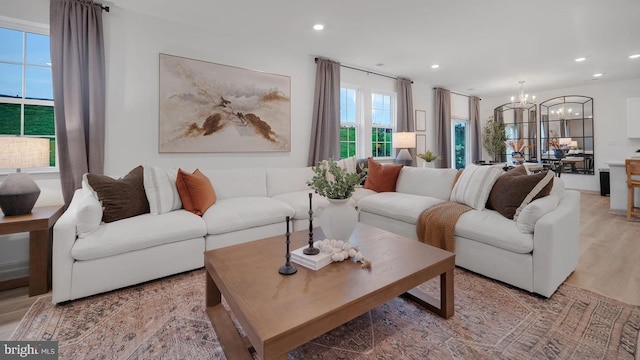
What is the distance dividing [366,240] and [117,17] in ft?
10.9

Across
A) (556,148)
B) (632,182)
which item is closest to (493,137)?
(556,148)

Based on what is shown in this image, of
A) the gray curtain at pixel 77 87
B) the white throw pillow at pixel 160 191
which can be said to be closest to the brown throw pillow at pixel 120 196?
the white throw pillow at pixel 160 191

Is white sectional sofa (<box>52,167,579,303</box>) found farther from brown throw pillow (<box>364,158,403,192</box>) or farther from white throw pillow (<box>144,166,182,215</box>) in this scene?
brown throw pillow (<box>364,158,403,192</box>)

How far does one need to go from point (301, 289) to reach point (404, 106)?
16.5 feet

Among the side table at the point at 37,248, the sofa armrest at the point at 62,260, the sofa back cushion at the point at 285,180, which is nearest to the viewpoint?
the sofa armrest at the point at 62,260

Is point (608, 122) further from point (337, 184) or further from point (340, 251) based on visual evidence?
point (340, 251)

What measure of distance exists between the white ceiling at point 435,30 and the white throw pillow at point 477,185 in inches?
68.1

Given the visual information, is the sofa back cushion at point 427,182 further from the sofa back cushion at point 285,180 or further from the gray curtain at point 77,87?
the gray curtain at point 77,87

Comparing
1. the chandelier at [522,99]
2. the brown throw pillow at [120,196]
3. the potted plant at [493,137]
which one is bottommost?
the brown throw pillow at [120,196]

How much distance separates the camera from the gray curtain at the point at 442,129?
631 cm

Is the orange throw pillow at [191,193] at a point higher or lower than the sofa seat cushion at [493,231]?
higher

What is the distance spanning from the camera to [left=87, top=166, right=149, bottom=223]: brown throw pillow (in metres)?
2.21

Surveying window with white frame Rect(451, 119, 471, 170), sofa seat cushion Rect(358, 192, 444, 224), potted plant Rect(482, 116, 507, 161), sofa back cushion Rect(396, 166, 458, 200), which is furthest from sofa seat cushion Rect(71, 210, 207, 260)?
potted plant Rect(482, 116, 507, 161)

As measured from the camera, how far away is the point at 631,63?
493 centimetres
